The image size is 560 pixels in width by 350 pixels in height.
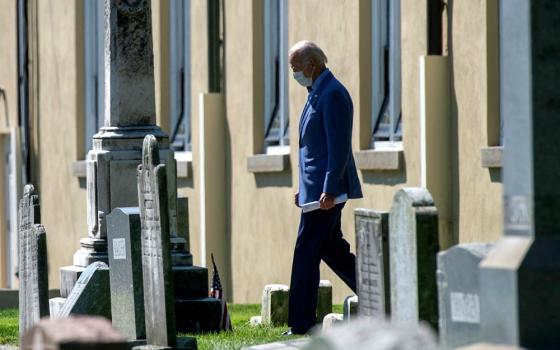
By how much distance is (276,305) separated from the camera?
1529 centimetres

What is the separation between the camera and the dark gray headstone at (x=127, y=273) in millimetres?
12602

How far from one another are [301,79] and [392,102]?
5724 millimetres

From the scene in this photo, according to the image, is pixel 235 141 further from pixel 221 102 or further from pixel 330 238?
pixel 330 238

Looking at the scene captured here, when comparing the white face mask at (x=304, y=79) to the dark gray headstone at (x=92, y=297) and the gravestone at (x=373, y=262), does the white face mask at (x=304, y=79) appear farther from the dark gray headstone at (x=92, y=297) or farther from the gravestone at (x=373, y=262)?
the gravestone at (x=373, y=262)

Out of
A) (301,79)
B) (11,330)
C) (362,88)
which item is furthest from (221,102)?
(301,79)

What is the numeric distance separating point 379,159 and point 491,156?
2116 mm

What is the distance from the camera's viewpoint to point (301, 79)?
13.4m

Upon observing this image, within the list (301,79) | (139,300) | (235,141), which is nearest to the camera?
(139,300)

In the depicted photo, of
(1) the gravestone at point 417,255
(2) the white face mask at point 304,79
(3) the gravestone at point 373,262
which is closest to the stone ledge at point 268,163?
(2) the white face mask at point 304,79

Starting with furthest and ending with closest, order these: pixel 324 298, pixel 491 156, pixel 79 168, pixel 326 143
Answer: pixel 79 168 < pixel 491 156 < pixel 324 298 < pixel 326 143

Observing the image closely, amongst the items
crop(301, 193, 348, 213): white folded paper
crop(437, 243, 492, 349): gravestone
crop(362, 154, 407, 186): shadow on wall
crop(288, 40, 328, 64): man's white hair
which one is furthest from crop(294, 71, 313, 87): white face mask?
crop(362, 154, 407, 186): shadow on wall

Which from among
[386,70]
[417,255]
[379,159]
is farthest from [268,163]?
[417,255]

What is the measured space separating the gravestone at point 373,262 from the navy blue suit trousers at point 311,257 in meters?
2.20

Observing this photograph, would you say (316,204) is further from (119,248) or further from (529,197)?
(529,197)
